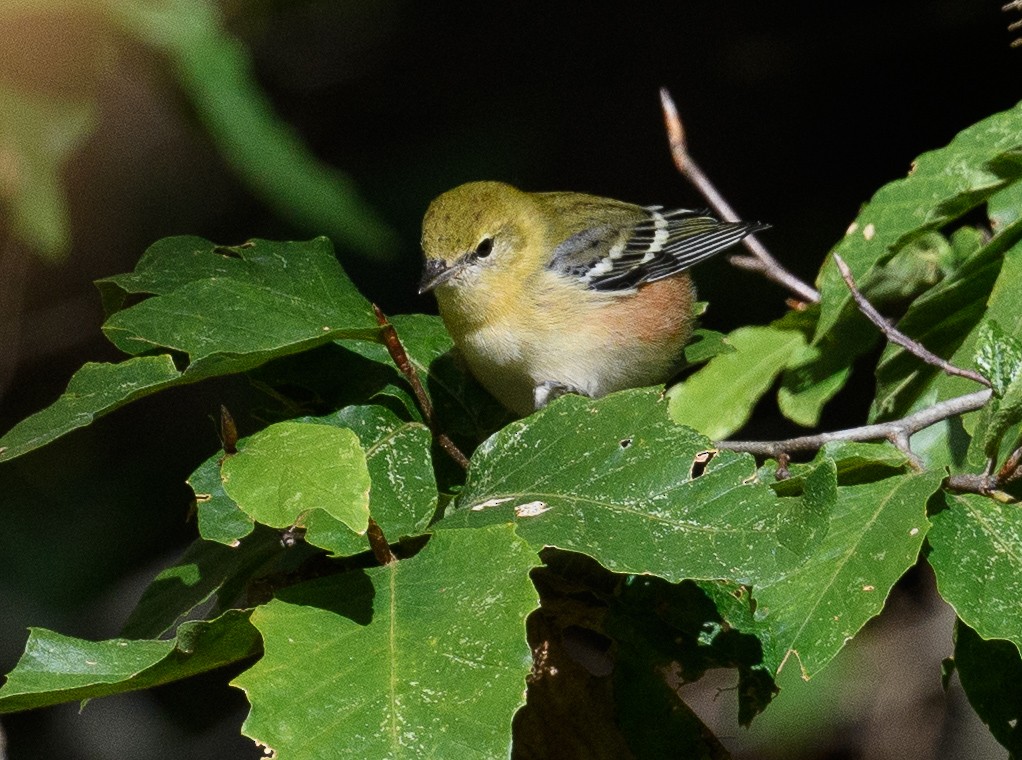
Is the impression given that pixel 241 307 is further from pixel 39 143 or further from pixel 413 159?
pixel 413 159

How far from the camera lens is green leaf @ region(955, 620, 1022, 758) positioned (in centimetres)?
200

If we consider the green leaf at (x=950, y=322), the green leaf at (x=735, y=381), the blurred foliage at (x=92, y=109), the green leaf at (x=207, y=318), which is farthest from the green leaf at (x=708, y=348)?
the blurred foliage at (x=92, y=109)

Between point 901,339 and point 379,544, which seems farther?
point 901,339

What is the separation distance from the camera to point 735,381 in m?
2.88

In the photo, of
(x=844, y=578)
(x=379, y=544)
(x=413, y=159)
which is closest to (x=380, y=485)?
(x=379, y=544)

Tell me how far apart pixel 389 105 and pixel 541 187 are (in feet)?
3.01

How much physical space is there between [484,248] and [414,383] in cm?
117

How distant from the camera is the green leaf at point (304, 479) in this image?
158 cm

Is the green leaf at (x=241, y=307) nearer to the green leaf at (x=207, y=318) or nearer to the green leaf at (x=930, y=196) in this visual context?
the green leaf at (x=207, y=318)

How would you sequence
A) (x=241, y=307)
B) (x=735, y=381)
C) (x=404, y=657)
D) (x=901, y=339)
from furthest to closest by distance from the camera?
(x=735, y=381)
(x=901, y=339)
(x=241, y=307)
(x=404, y=657)

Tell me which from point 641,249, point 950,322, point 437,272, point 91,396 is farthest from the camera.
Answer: point 641,249

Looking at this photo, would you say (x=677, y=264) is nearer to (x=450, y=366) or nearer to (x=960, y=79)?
(x=450, y=366)

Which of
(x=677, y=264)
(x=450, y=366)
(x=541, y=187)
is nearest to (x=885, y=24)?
(x=541, y=187)

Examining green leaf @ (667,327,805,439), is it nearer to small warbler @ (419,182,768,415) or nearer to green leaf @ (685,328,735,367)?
green leaf @ (685,328,735,367)
